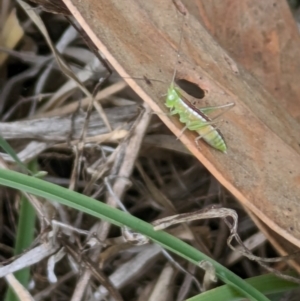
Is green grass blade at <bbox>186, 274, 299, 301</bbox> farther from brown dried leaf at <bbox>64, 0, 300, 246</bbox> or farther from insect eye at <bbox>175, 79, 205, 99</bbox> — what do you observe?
insect eye at <bbox>175, 79, 205, 99</bbox>

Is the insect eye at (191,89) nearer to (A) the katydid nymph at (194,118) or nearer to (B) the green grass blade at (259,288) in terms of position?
(A) the katydid nymph at (194,118)

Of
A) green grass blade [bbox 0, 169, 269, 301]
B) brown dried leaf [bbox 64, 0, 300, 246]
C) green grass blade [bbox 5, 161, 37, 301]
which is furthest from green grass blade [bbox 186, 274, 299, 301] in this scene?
green grass blade [bbox 5, 161, 37, 301]

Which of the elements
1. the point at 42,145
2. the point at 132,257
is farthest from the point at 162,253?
the point at 42,145

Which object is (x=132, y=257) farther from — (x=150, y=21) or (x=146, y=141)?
(x=150, y=21)

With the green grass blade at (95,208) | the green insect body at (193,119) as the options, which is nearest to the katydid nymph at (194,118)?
the green insect body at (193,119)

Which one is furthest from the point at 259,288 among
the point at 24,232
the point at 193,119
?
the point at 24,232

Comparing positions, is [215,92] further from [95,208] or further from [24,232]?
[24,232]
